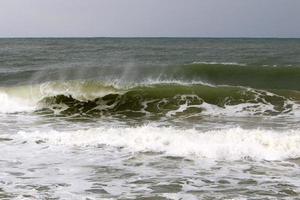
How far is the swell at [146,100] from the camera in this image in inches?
528

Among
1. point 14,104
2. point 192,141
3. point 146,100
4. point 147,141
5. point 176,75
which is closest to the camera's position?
point 192,141

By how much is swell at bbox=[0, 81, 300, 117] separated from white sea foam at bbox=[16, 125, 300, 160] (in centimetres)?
384

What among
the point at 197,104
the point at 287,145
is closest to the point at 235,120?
the point at 197,104

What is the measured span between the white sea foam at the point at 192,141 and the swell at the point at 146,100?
3841mm

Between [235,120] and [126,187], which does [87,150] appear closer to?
[126,187]

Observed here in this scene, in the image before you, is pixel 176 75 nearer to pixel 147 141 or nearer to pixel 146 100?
pixel 146 100

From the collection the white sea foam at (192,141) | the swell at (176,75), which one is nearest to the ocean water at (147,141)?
the white sea foam at (192,141)

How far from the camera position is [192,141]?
8344 mm

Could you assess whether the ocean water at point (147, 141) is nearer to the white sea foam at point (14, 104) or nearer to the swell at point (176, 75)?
the white sea foam at point (14, 104)

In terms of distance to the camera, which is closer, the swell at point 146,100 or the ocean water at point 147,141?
the ocean water at point 147,141

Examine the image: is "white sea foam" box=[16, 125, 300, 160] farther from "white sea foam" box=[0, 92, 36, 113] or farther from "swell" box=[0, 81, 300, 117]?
"white sea foam" box=[0, 92, 36, 113]

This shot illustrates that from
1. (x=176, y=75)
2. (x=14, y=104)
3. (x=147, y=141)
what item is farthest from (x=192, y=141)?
(x=176, y=75)

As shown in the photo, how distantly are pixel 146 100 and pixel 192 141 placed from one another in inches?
270

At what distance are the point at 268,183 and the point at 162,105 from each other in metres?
8.50
